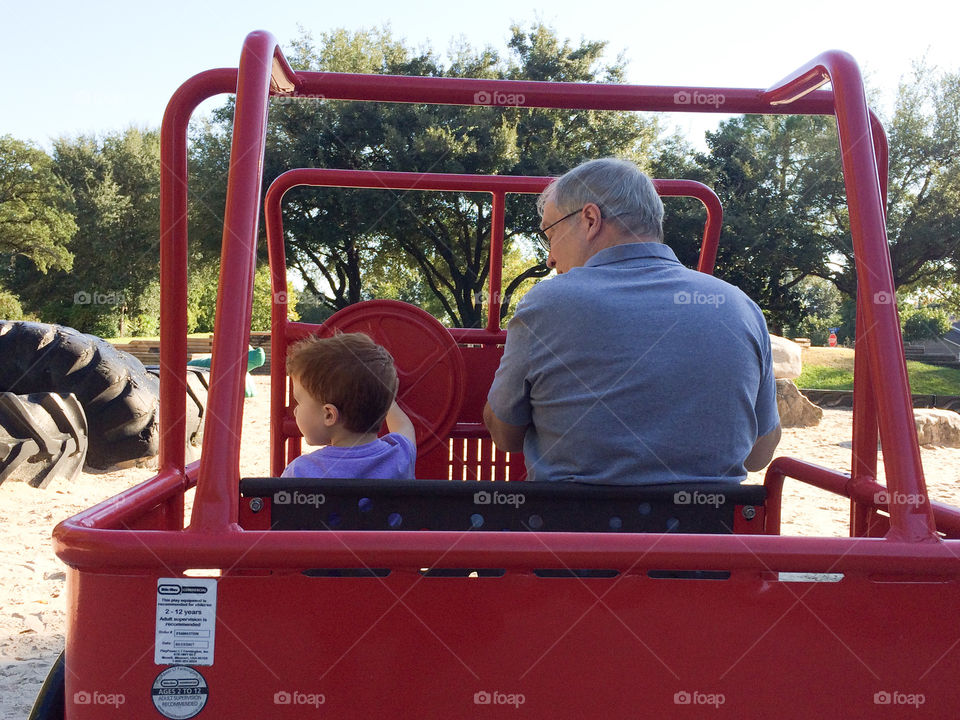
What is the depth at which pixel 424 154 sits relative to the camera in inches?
778

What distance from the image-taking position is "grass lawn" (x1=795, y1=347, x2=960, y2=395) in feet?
52.9

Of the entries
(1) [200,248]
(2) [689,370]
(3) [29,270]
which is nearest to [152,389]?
(2) [689,370]

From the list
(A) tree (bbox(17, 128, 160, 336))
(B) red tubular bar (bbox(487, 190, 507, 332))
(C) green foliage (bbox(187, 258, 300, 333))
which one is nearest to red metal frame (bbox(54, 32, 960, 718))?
(B) red tubular bar (bbox(487, 190, 507, 332))

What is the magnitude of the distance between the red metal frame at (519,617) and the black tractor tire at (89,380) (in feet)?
14.9

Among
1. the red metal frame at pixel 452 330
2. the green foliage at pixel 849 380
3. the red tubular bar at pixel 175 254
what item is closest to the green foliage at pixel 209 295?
the green foliage at pixel 849 380

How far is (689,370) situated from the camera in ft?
4.73

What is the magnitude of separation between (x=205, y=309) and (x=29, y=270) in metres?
7.52

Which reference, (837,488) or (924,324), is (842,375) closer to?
(924,324)

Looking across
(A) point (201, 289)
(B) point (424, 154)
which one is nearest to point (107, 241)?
(A) point (201, 289)

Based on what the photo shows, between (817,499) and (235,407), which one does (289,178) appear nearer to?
(235,407)

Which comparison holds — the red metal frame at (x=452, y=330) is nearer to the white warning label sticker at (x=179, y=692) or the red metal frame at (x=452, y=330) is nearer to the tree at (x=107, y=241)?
the white warning label sticker at (x=179, y=692)

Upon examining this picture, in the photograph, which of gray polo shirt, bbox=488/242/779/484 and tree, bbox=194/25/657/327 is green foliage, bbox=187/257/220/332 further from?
gray polo shirt, bbox=488/242/779/484

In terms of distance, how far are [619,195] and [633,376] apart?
45 centimetres

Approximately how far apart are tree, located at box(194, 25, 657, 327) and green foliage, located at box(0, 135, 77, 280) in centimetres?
936
